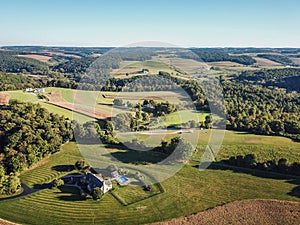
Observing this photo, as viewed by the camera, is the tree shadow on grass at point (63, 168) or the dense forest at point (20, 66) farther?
the dense forest at point (20, 66)

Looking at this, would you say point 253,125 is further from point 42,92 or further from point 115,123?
point 42,92

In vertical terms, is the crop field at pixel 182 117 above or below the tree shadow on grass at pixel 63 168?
above

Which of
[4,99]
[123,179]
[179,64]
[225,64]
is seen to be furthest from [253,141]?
[225,64]

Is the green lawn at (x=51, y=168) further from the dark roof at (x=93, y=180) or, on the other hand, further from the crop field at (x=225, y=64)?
the crop field at (x=225, y=64)

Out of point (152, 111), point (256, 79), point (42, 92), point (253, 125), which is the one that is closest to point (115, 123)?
point (152, 111)

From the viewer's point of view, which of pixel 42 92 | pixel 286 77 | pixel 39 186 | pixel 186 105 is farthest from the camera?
pixel 286 77

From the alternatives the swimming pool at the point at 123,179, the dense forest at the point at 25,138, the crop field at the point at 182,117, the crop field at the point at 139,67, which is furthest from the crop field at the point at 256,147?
the crop field at the point at 139,67
